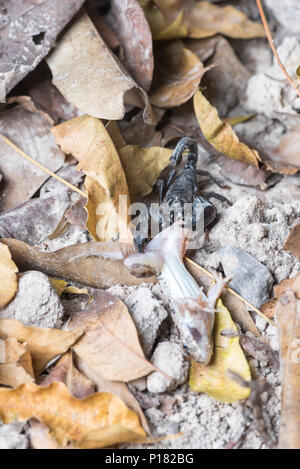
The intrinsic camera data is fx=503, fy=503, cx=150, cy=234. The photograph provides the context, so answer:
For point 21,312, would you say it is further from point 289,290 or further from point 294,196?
point 294,196

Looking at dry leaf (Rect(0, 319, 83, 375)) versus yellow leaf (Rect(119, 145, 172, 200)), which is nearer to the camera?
dry leaf (Rect(0, 319, 83, 375))

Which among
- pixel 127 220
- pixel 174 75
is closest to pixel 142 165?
pixel 127 220

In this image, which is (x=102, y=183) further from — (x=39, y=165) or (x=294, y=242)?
(x=294, y=242)

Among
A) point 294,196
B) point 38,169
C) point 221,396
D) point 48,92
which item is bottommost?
point 294,196

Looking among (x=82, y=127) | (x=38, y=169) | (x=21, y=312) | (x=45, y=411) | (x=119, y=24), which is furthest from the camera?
(x=119, y=24)

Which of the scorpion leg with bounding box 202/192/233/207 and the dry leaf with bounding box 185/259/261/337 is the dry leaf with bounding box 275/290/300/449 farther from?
the scorpion leg with bounding box 202/192/233/207

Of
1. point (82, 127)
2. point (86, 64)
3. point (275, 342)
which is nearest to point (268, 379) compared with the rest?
point (275, 342)

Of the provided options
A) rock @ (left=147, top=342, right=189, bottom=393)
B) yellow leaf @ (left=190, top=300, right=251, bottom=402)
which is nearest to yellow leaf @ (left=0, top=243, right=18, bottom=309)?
rock @ (left=147, top=342, right=189, bottom=393)
